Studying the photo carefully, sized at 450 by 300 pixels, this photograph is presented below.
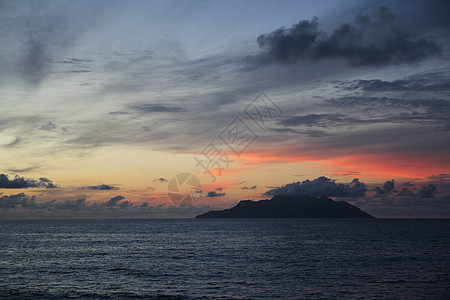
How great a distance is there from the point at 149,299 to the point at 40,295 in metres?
13.7

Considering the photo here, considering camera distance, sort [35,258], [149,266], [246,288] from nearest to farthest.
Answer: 1. [246,288]
2. [149,266]
3. [35,258]

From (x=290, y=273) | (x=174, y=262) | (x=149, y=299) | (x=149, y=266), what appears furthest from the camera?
(x=174, y=262)

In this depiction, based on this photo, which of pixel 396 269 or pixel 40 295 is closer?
pixel 40 295

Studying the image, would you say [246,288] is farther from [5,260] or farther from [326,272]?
[5,260]

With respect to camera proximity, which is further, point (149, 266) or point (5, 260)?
point (5, 260)

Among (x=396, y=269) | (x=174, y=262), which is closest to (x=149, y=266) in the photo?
(x=174, y=262)

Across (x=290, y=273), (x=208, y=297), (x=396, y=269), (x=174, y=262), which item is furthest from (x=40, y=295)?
(x=396, y=269)

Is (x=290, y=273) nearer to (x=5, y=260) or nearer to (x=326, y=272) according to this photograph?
(x=326, y=272)

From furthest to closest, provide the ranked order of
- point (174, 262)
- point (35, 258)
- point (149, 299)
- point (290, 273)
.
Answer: point (35, 258), point (174, 262), point (290, 273), point (149, 299)

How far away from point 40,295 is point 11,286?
8218 mm

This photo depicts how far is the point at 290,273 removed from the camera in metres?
60.0

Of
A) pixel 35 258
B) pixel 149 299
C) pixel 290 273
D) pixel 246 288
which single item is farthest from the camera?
pixel 35 258

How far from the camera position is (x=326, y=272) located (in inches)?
2392

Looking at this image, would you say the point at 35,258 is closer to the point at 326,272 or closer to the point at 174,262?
the point at 174,262
